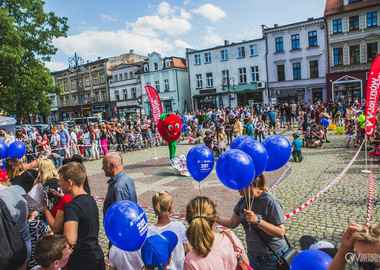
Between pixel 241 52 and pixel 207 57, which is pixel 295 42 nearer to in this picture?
pixel 241 52

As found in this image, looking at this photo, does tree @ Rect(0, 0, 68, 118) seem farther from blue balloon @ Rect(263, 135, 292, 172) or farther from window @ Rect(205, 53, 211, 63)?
window @ Rect(205, 53, 211, 63)

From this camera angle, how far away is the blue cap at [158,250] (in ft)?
7.32

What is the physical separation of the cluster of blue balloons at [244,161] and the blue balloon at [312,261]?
98cm

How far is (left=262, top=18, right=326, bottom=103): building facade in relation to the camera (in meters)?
29.5

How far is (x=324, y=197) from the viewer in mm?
6531

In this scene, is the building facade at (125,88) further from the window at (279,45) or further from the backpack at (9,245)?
the backpack at (9,245)

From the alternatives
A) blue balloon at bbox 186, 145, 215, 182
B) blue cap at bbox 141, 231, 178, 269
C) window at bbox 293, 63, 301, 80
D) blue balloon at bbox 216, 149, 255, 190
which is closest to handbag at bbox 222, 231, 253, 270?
blue cap at bbox 141, 231, 178, 269

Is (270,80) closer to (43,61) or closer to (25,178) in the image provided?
(43,61)

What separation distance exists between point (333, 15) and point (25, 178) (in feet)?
107

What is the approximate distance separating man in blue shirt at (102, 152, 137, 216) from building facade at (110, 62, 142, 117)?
38227 mm

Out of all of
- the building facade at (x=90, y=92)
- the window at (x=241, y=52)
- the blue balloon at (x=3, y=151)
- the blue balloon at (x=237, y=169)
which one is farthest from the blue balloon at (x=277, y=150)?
the building facade at (x=90, y=92)

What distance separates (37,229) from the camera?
133 inches

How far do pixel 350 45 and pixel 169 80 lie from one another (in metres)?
22.9

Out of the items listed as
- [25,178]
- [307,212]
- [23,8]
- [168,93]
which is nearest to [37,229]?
[25,178]
